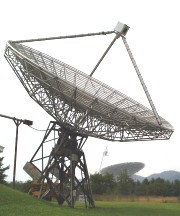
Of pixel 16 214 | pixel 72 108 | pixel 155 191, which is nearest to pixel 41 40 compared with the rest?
pixel 72 108

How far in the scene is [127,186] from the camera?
8262 cm

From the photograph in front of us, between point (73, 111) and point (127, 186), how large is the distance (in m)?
54.7

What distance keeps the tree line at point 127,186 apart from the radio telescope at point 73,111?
146 ft

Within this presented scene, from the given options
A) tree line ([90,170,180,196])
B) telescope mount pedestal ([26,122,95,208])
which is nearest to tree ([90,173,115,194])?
tree line ([90,170,180,196])

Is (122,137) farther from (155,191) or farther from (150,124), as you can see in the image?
(155,191)

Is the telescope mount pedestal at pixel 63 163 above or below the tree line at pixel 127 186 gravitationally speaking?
below

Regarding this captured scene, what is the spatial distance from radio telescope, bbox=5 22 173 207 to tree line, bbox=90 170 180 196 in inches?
1751

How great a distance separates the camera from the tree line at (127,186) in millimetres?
76625

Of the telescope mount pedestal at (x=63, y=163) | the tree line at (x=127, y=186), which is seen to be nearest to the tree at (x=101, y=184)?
the tree line at (x=127, y=186)

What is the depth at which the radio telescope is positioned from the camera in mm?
27844

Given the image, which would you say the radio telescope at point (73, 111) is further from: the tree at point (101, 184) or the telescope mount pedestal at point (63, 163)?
the tree at point (101, 184)

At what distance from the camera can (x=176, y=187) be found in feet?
268

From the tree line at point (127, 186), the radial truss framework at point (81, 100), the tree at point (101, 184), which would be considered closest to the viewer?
the radial truss framework at point (81, 100)

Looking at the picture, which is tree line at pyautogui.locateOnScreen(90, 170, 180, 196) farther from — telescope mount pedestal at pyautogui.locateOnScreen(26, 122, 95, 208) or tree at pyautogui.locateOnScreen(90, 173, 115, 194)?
telescope mount pedestal at pyautogui.locateOnScreen(26, 122, 95, 208)
